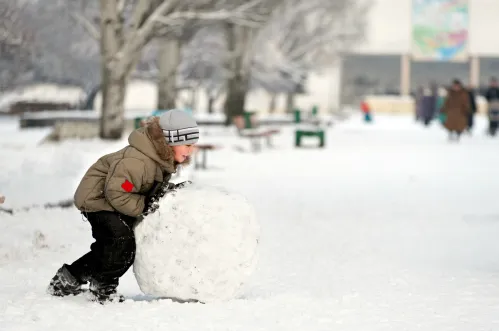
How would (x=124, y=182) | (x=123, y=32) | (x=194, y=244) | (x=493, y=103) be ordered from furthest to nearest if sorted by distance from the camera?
1. (x=493, y=103)
2. (x=123, y=32)
3. (x=194, y=244)
4. (x=124, y=182)

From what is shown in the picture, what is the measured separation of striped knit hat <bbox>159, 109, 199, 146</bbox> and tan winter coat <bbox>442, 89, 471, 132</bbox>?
2293 cm

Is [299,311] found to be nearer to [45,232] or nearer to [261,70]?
[45,232]

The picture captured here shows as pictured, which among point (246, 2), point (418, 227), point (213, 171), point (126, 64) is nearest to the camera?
point (418, 227)

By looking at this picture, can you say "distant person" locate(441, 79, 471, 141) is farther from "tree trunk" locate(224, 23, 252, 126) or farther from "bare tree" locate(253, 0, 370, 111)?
"bare tree" locate(253, 0, 370, 111)

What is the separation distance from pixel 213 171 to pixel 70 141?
6.23 metres

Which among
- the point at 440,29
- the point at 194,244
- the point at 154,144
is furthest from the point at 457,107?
the point at 440,29

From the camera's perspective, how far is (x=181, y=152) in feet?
19.9

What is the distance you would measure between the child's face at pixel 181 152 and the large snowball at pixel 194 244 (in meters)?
0.24

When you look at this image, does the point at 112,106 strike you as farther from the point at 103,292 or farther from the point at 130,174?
the point at 130,174

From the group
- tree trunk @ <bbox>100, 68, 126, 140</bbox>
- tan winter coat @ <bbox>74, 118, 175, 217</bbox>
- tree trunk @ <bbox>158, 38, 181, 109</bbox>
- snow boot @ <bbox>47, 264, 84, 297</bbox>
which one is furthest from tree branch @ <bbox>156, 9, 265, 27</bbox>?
tan winter coat @ <bbox>74, 118, 175, 217</bbox>

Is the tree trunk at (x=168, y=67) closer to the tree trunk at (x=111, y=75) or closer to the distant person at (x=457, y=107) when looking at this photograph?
the tree trunk at (x=111, y=75)

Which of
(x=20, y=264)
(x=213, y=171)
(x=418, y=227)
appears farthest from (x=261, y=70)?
(x=20, y=264)

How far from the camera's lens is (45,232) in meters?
9.46

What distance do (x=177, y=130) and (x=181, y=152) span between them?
0.14 metres
